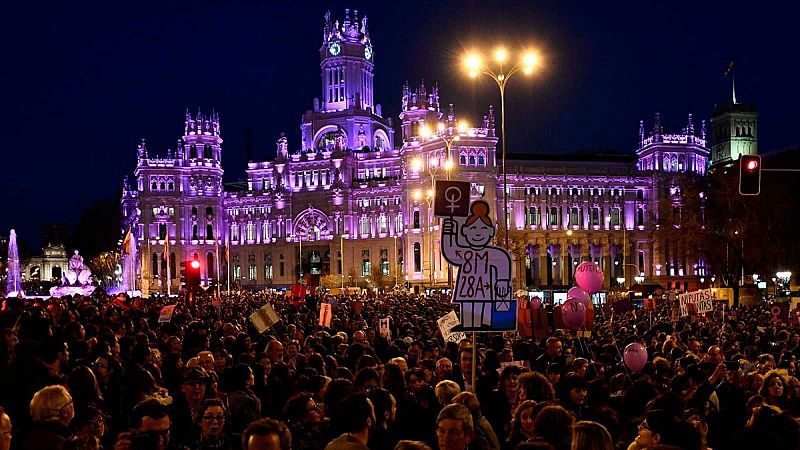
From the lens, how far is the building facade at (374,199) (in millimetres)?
87938

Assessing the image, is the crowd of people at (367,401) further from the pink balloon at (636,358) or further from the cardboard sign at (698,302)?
the cardboard sign at (698,302)

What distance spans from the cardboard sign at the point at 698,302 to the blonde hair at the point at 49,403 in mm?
16559

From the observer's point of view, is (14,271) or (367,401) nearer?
(367,401)

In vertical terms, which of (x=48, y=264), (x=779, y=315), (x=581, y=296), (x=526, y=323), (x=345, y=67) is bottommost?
(x=779, y=315)

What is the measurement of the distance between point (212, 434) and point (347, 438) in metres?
1.43

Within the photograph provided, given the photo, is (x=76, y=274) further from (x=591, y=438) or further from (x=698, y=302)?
(x=591, y=438)

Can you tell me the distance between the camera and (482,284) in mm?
9719

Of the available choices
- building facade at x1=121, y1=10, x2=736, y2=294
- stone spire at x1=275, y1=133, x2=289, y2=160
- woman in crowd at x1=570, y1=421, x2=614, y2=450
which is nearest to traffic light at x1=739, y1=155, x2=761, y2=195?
woman in crowd at x1=570, y1=421, x2=614, y2=450

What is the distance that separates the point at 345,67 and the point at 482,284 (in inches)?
3972

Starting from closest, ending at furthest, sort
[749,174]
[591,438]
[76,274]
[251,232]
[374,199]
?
1. [591,438]
2. [749,174]
3. [76,274]
4. [374,199]
5. [251,232]

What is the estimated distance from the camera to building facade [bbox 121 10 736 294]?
87.9 metres

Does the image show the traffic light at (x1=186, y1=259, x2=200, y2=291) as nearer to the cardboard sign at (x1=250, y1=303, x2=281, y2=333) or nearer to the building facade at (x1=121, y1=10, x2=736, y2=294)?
the cardboard sign at (x1=250, y1=303, x2=281, y2=333)

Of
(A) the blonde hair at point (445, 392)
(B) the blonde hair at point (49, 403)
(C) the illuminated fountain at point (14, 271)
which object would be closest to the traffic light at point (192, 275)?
(A) the blonde hair at point (445, 392)

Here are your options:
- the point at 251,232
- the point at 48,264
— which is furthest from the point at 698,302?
the point at 48,264
